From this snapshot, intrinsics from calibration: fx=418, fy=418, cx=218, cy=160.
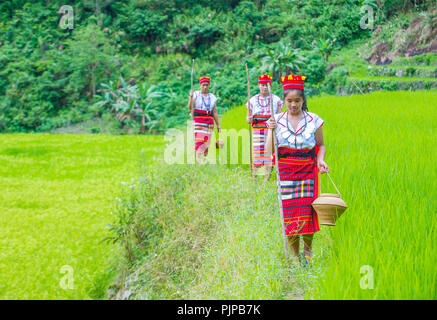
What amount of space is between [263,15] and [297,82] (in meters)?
17.1

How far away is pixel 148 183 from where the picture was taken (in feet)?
15.8

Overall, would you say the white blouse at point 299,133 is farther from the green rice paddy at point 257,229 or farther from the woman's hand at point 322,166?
the green rice paddy at point 257,229

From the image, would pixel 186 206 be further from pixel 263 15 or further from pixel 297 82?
pixel 263 15

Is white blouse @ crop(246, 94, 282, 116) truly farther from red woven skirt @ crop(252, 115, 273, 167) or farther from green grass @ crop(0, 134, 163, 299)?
green grass @ crop(0, 134, 163, 299)

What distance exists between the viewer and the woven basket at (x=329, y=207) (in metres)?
2.30

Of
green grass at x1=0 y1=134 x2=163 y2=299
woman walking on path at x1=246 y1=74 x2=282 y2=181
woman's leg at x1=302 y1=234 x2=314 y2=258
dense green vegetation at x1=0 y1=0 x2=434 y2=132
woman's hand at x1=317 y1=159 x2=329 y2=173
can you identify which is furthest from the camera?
dense green vegetation at x1=0 y1=0 x2=434 y2=132

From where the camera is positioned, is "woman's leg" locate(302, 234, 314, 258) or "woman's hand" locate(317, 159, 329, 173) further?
"woman's leg" locate(302, 234, 314, 258)

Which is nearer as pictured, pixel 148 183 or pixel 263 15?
pixel 148 183

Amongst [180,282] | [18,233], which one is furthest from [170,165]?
[180,282]

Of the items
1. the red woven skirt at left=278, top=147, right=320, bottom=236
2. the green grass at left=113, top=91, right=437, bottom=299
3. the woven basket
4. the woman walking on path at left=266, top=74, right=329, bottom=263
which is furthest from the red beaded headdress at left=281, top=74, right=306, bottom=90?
the green grass at left=113, top=91, right=437, bottom=299

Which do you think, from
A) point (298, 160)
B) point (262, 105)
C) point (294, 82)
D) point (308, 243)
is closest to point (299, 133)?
point (298, 160)

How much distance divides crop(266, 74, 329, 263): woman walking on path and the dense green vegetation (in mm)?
10039

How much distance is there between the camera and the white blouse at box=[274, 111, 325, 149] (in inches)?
105
